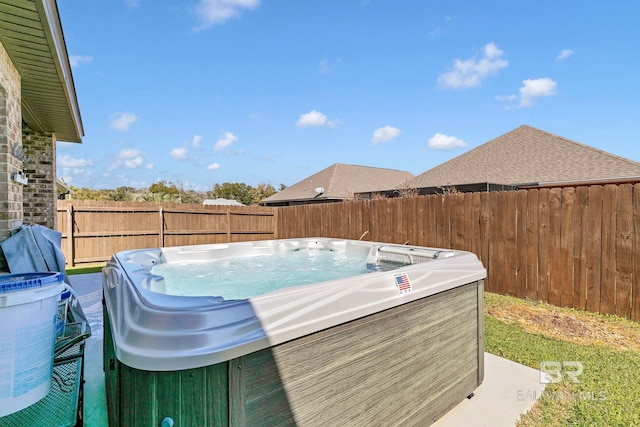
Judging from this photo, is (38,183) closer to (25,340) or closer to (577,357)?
(25,340)

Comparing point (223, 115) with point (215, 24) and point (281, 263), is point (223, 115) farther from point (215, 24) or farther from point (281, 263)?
point (281, 263)

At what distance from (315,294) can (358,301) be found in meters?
0.24

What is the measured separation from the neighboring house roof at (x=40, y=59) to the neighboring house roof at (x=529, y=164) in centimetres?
955

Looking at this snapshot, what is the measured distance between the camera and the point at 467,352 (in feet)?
6.88

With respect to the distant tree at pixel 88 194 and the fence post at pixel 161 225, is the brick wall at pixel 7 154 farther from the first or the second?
the distant tree at pixel 88 194

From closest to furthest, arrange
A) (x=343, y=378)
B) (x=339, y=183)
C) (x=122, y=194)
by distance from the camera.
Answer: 1. (x=343, y=378)
2. (x=339, y=183)
3. (x=122, y=194)

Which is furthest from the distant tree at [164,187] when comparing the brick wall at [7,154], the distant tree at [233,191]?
the brick wall at [7,154]

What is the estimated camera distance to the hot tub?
1.01 meters

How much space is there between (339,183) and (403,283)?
1347cm

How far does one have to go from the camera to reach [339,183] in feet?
49.3

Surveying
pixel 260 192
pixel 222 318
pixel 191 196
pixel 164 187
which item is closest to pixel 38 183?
pixel 222 318

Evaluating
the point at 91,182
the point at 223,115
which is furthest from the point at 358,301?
the point at 91,182

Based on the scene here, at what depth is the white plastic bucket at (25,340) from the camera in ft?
3.60

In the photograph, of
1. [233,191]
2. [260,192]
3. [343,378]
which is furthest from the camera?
[260,192]
